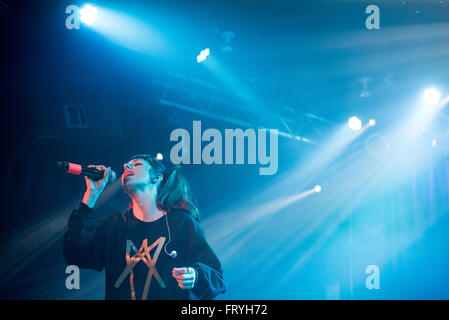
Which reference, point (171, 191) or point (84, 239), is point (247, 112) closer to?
point (171, 191)

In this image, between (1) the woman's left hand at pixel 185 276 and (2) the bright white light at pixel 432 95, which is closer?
(1) the woman's left hand at pixel 185 276

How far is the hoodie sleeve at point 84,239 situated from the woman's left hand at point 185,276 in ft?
1.96

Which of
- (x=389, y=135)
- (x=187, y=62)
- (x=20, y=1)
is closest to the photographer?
(x=20, y=1)

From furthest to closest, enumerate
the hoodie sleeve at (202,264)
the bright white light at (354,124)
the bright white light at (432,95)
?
the bright white light at (354,124), the bright white light at (432,95), the hoodie sleeve at (202,264)

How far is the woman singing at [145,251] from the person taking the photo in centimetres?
301

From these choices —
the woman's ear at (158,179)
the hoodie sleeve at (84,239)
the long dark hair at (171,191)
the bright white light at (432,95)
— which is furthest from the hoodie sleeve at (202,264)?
the bright white light at (432,95)

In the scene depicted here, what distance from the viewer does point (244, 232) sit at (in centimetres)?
473

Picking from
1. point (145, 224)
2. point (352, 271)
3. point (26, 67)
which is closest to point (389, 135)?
point (352, 271)

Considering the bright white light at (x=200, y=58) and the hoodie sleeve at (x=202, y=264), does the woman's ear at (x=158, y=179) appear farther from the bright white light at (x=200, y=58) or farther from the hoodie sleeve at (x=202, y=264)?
the bright white light at (x=200, y=58)

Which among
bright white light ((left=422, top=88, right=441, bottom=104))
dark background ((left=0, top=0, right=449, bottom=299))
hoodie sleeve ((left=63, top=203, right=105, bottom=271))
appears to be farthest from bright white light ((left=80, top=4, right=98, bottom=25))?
bright white light ((left=422, top=88, right=441, bottom=104))

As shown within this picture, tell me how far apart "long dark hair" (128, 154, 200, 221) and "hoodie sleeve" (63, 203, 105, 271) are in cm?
49

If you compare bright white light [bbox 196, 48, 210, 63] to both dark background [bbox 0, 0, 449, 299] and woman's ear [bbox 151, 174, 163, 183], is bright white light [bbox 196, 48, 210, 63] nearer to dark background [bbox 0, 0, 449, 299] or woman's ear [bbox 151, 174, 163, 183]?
dark background [bbox 0, 0, 449, 299]

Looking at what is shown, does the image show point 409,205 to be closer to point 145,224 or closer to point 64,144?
point 145,224

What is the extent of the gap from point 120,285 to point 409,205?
397cm
